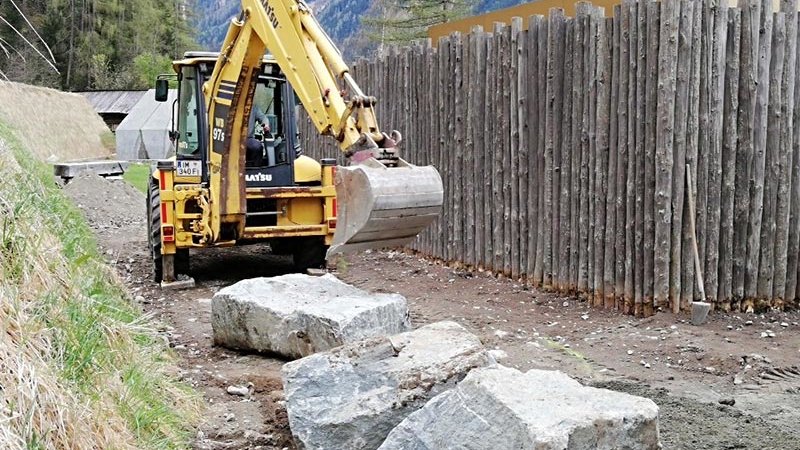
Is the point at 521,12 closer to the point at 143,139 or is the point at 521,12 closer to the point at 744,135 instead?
the point at 744,135

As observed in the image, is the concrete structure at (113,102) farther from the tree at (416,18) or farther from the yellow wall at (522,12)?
the yellow wall at (522,12)

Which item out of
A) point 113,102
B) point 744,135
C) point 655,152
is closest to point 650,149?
point 655,152

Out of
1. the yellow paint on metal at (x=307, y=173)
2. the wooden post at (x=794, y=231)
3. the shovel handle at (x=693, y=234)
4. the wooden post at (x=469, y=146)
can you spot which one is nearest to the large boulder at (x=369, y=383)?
the shovel handle at (x=693, y=234)

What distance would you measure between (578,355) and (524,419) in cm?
269

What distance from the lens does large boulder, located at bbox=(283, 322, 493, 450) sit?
4.05 m

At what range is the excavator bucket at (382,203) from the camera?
16.7 feet

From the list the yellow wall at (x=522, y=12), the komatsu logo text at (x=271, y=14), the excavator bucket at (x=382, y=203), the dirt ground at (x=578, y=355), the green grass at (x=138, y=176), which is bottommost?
the dirt ground at (x=578, y=355)

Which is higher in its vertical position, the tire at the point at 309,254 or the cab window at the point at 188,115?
the cab window at the point at 188,115

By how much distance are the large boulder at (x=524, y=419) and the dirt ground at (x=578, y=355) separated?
73 centimetres

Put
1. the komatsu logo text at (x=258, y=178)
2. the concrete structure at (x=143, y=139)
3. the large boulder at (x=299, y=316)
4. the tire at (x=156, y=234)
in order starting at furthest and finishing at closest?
1. the concrete structure at (x=143, y=139)
2. the komatsu logo text at (x=258, y=178)
3. the tire at (x=156, y=234)
4. the large boulder at (x=299, y=316)

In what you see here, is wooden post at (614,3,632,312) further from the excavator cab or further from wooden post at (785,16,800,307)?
the excavator cab

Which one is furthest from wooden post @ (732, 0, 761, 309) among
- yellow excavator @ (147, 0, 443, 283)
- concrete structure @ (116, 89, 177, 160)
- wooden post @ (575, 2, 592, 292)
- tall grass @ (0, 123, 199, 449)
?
concrete structure @ (116, 89, 177, 160)

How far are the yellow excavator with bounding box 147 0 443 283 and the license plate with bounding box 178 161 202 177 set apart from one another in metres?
0.01

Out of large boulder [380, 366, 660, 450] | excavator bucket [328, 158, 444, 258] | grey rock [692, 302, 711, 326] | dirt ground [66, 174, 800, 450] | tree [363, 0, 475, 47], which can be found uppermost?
tree [363, 0, 475, 47]
